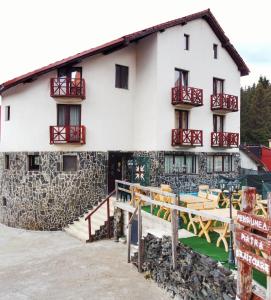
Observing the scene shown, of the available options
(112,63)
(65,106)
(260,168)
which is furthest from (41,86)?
(260,168)

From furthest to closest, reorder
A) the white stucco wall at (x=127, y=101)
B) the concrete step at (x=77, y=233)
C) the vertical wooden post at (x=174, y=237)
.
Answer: the white stucco wall at (x=127, y=101) → the concrete step at (x=77, y=233) → the vertical wooden post at (x=174, y=237)

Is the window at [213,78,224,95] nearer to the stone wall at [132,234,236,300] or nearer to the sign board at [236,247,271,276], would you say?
the stone wall at [132,234,236,300]

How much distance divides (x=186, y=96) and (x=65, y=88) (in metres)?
7.54

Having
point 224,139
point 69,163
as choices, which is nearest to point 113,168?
point 69,163

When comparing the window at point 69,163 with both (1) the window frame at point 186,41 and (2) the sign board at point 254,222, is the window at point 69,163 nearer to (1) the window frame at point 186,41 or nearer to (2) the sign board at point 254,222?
(1) the window frame at point 186,41

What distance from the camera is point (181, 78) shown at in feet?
66.9

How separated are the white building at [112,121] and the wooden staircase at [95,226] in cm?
110

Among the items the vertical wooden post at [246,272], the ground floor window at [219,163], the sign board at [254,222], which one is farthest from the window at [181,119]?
the sign board at [254,222]

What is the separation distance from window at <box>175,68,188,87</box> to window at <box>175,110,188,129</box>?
178 centimetres

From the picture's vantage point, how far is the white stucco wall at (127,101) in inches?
698

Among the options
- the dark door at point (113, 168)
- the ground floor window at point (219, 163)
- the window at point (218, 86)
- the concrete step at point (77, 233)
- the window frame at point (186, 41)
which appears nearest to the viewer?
the concrete step at point (77, 233)

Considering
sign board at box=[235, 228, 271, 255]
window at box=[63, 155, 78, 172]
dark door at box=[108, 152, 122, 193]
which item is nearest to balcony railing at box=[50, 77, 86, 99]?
window at box=[63, 155, 78, 172]

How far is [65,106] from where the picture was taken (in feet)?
59.6

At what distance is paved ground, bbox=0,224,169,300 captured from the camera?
32.1 ft
